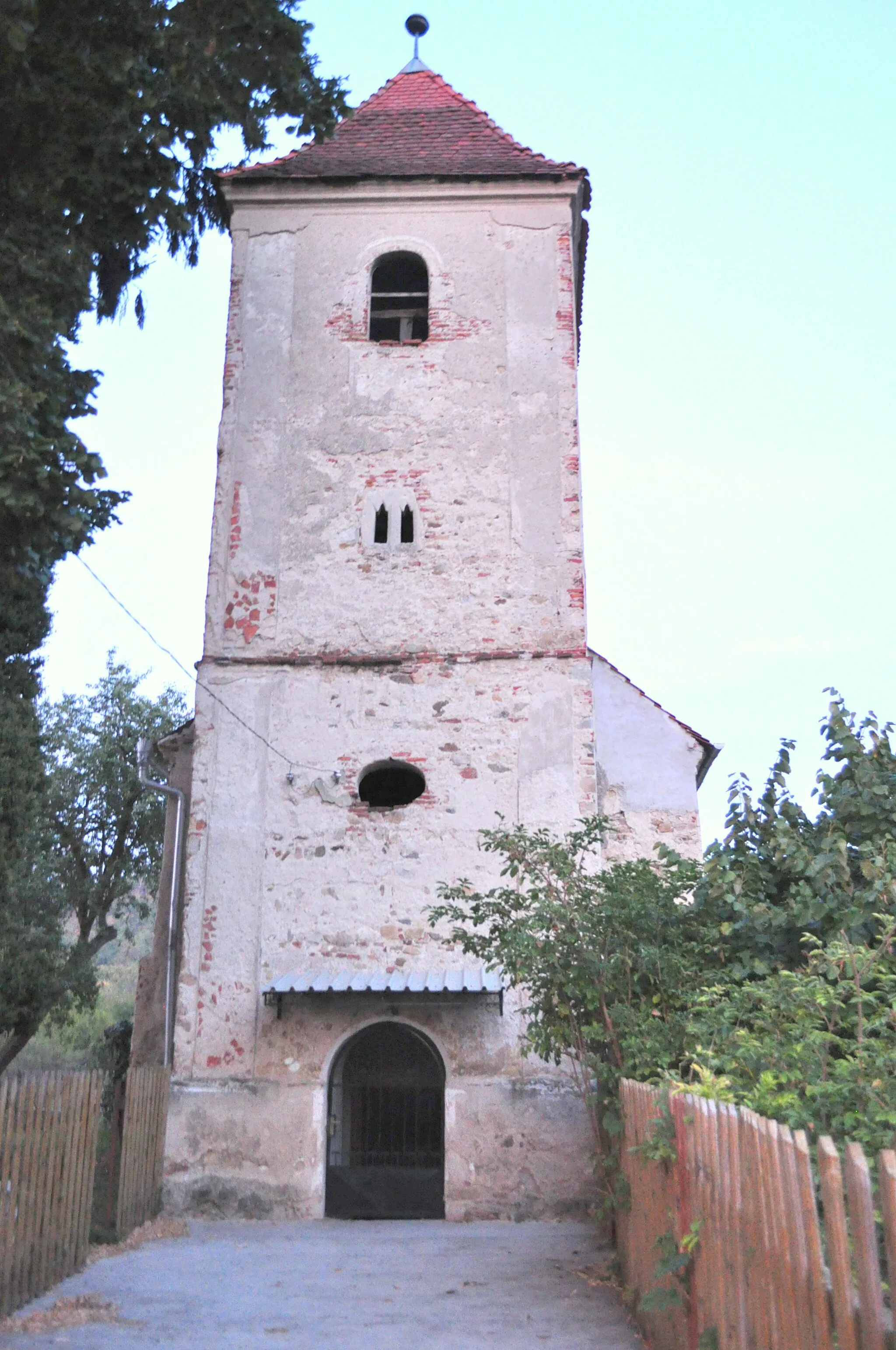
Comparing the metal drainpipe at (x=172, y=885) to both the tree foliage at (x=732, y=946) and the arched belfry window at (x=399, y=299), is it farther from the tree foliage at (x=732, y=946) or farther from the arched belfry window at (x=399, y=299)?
the arched belfry window at (x=399, y=299)

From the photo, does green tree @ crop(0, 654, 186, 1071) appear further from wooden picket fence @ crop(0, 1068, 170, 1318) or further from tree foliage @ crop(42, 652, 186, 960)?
wooden picket fence @ crop(0, 1068, 170, 1318)

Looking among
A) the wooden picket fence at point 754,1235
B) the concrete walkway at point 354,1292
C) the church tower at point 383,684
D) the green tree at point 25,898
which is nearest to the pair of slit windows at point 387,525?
the church tower at point 383,684

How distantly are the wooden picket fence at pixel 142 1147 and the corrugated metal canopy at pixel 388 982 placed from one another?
1349 millimetres

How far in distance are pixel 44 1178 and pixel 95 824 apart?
61.4 feet

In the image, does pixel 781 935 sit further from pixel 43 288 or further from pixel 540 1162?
pixel 43 288

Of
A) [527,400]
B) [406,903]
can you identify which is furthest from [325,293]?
[406,903]

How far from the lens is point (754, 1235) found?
3.79 meters

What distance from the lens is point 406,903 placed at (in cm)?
1165

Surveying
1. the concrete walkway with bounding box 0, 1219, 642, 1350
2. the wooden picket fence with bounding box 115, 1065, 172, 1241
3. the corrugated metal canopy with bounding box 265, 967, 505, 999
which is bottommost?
the concrete walkway with bounding box 0, 1219, 642, 1350

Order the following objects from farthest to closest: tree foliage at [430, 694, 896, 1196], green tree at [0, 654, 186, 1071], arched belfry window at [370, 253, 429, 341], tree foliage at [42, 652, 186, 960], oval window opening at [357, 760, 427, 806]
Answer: tree foliage at [42, 652, 186, 960], green tree at [0, 654, 186, 1071], arched belfry window at [370, 253, 429, 341], oval window opening at [357, 760, 427, 806], tree foliage at [430, 694, 896, 1196]

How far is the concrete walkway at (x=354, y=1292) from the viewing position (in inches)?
253

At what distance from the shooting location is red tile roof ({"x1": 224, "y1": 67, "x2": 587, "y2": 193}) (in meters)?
14.5

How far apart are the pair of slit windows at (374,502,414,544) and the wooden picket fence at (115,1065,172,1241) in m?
6.19

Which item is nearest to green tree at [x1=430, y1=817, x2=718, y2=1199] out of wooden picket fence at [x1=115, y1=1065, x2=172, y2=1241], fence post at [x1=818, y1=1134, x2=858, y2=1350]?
wooden picket fence at [x1=115, y1=1065, x2=172, y2=1241]
